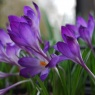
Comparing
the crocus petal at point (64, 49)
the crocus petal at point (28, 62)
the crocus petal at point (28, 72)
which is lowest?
the crocus petal at point (28, 72)

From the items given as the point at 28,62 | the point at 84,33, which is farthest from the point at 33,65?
the point at 84,33

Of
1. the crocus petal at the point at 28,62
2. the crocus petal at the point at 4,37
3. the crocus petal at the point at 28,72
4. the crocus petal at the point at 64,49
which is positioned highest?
the crocus petal at the point at 4,37

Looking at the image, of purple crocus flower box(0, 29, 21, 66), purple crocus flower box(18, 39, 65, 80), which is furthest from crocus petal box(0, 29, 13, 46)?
purple crocus flower box(18, 39, 65, 80)

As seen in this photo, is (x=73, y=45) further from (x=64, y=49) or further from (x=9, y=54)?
(x=9, y=54)

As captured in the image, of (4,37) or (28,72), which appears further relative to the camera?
(4,37)

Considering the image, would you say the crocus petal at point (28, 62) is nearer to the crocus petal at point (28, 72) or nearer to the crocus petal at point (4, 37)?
the crocus petal at point (28, 72)

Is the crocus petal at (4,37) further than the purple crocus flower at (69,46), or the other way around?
the crocus petal at (4,37)

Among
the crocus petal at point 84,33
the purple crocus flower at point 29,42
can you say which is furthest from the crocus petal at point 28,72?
the crocus petal at point 84,33

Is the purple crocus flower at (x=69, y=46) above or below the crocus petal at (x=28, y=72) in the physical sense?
above

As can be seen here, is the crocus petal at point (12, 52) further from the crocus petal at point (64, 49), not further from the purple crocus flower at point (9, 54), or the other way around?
the crocus petal at point (64, 49)

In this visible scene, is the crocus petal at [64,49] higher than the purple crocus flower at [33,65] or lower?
higher

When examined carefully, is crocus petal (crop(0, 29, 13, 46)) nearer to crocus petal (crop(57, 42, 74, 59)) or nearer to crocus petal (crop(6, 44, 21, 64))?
crocus petal (crop(6, 44, 21, 64))
